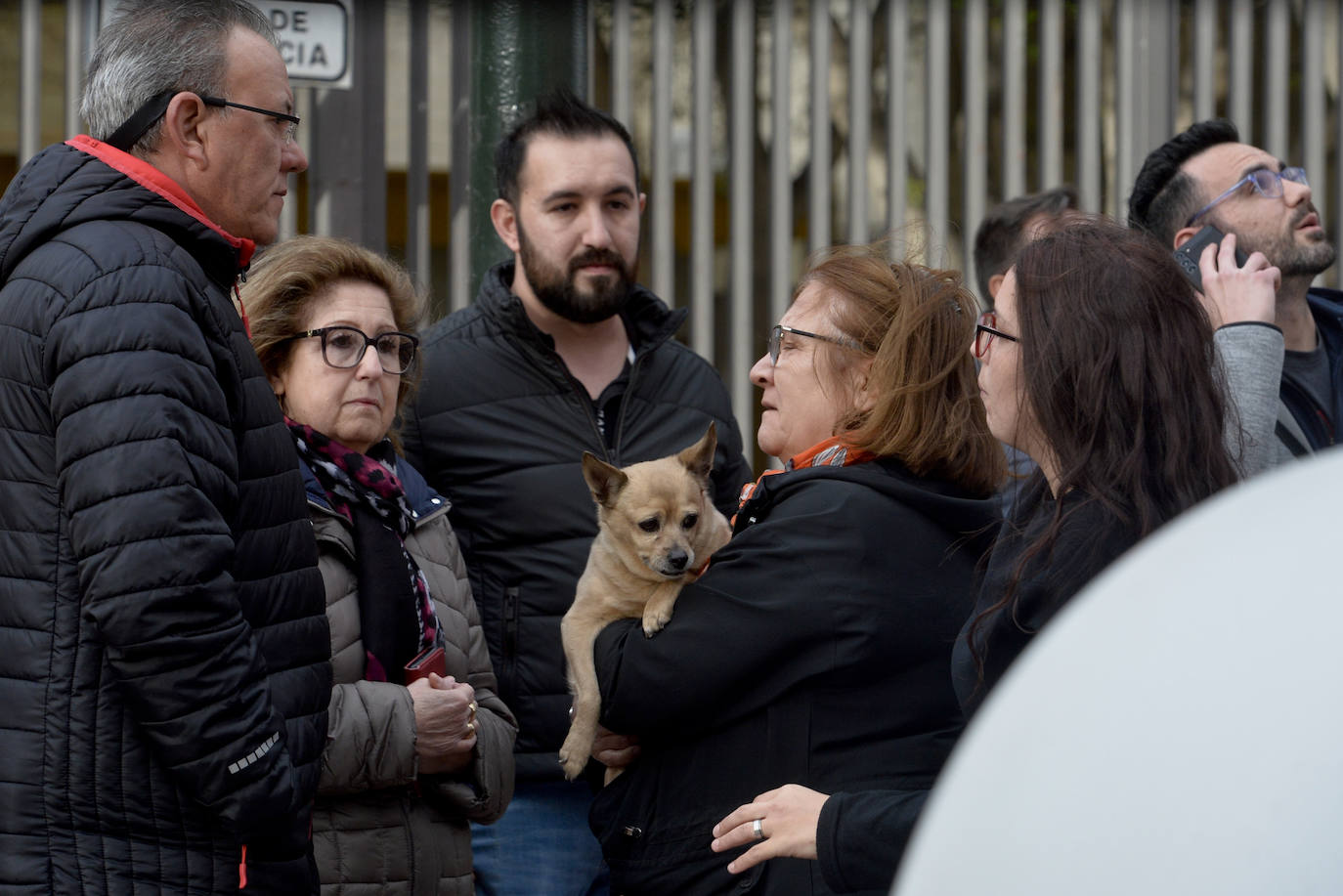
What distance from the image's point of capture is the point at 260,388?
2326 mm

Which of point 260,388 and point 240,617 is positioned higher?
point 260,388

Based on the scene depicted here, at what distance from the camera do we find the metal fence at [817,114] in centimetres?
513

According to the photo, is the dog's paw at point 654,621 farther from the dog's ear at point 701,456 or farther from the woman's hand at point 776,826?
the dog's ear at point 701,456

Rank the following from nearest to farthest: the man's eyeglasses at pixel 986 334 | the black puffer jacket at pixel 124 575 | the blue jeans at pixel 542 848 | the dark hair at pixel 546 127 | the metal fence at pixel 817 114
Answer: the black puffer jacket at pixel 124 575 → the man's eyeglasses at pixel 986 334 → the blue jeans at pixel 542 848 → the dark hair at pixel 546 127 → the metal fence at pixel 817 114

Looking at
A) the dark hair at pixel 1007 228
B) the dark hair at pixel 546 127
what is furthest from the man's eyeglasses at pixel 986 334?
the dark hair at pixel 1007 228

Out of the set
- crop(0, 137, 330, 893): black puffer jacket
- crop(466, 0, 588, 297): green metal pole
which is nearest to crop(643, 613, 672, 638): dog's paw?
crop(0, 137, 330, 893): black puffer jacket

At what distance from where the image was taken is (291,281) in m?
2.98

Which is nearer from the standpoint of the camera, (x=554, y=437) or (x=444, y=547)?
(x=444, y=547)

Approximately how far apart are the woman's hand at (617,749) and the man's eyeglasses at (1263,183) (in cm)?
202

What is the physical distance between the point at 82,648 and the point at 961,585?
1418mm

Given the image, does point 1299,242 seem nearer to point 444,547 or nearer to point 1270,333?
point 1270,333

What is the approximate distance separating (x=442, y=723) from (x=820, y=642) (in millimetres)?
778

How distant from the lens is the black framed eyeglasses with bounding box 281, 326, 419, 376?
9.75ft

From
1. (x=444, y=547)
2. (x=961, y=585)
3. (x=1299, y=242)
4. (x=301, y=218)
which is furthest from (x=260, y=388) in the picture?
(x=301, y=218)
